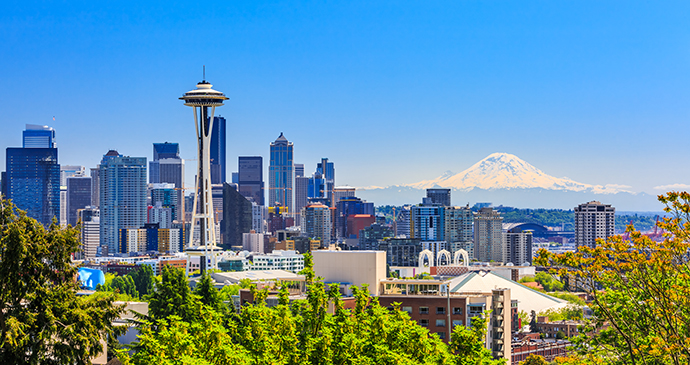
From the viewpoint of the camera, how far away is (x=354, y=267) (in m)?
66.2

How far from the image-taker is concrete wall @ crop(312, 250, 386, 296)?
65688mm

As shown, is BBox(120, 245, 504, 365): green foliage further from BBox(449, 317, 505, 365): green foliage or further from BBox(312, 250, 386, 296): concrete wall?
BBox(312, 250, 386, 296): concrete wall

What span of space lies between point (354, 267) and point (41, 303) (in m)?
39.5

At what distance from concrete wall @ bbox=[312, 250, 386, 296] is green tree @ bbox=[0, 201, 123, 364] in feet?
123

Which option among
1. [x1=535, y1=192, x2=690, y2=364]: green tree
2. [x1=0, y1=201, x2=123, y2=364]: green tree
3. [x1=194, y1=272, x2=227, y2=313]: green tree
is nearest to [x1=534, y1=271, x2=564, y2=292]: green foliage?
[x1=194, y1=272, x2=227, y2=313]: green tree

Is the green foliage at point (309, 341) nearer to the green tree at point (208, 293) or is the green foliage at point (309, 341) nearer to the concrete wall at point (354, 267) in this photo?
the green tree at point (208, 293)

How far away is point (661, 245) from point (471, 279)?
350ft

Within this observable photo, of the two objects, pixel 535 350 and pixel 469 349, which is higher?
pixel 469 349

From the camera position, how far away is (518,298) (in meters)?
141

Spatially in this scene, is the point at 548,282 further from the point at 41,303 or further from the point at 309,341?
the point at 41,303

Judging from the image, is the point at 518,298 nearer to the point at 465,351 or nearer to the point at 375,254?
the point at 375,254

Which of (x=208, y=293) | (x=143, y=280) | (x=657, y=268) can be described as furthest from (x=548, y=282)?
(x=657, y=268)

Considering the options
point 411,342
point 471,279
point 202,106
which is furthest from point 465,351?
point 202,106

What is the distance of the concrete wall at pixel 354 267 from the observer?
65688 millimetres
